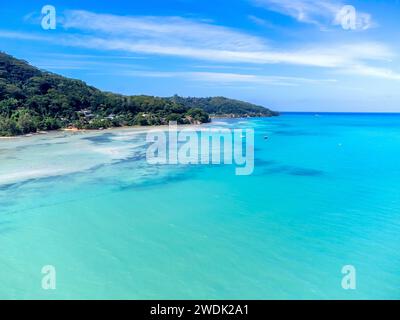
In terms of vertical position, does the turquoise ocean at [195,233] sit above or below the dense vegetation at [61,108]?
below

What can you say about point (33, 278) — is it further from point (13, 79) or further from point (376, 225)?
point (13, 79)

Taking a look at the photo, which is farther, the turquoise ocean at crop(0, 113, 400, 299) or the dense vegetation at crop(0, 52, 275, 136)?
the dense vegetation at crop(0, 52, 275, 136)

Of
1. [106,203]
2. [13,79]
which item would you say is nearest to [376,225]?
[106,203]

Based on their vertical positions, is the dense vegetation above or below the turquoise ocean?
above

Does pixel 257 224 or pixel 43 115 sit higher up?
pixel 43 115

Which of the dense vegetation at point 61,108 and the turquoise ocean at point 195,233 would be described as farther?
the dense vegetation at point 61,108
